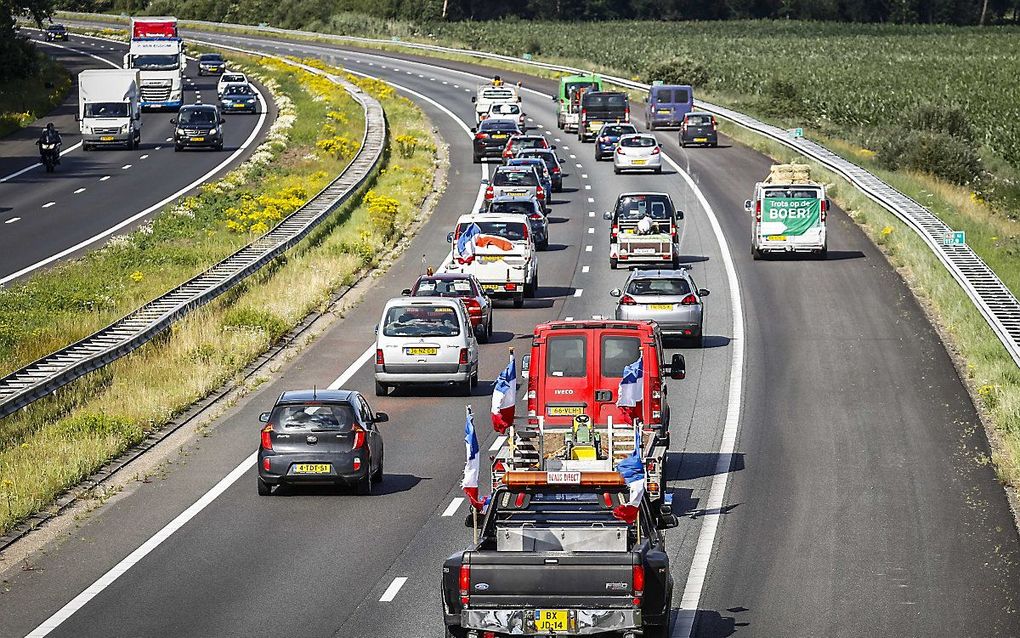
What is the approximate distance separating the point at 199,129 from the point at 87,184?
37.0 feet

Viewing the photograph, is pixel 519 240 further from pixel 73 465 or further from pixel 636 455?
pixel 636 455

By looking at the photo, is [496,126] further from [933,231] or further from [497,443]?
[497,443]

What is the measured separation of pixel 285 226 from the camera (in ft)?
158

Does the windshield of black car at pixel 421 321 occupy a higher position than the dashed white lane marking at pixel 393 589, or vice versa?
the dashed white lane marking at pixel 393 589

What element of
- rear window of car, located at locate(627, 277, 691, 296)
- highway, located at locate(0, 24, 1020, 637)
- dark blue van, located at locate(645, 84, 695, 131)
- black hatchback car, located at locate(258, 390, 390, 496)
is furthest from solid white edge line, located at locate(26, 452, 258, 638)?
dark blue van, located at locate(645, 84, 695, 131)

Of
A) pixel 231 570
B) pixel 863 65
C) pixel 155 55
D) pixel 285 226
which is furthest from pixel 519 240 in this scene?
pixel 863 65

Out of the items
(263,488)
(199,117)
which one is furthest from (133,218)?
(263,488)

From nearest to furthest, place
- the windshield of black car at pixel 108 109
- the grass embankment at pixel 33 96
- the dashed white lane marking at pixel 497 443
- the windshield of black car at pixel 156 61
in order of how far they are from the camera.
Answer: the dashed white lane marking at pixel 497 443
the windshield of black car at pixel 108 109
the grass embankment at pixel 33 96
the windshield of black car at pixel 156 61

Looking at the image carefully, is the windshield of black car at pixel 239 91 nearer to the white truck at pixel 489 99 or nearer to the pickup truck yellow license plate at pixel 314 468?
the white truck at pixel 489 99

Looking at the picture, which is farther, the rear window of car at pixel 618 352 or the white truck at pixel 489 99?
the white truck at pixel 489 99

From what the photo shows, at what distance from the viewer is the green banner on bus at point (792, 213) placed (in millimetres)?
47794

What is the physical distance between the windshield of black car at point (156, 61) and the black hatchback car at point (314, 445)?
75523 millimetres

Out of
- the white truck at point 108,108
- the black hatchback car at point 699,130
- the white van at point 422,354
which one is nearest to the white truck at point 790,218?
the white van at point 422,354

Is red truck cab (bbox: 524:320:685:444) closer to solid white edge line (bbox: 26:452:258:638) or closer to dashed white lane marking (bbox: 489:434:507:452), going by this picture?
dashed white lane marking (bbox: 489:434:507:452)
